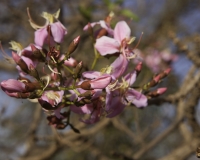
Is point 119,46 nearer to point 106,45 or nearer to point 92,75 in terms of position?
point 106,45

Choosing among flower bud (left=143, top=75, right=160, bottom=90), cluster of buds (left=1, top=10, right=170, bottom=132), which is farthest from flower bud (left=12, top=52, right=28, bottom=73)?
flower bud (left=143, top=75, right=160, bottom=90)

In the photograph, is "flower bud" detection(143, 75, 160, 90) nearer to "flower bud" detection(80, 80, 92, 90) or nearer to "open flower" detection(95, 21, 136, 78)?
"open flower" detection(95, 21, 136, 78)

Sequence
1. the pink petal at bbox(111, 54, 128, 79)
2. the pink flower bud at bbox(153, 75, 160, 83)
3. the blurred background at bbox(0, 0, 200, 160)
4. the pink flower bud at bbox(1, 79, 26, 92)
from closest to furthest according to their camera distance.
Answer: the pink flower bud at bbox(1, 79, 26, 92) < the pink petal at bbox(111, 54, 128, 79) < the pink flower bud at bbox(153, 75, 160, 83) < the blurred background at bbox(0, 0, 200, 160)

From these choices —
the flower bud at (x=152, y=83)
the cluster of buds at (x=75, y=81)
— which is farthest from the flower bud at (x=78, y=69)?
the flower bud at (x=152, y=83)

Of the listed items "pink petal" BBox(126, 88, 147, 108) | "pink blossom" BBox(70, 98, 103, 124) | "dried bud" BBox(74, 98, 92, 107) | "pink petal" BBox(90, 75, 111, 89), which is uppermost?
"pink petal" BBox(90, 75, 111, 89)

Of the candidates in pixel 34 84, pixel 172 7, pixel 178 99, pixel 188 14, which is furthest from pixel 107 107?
pixel 172 7

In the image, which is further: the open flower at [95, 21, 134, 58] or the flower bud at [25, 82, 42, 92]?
the open flower at [95, 21, 134, 58]

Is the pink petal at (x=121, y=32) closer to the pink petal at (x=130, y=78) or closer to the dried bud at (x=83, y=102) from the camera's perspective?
the pink petal at (x=130, y=78)
